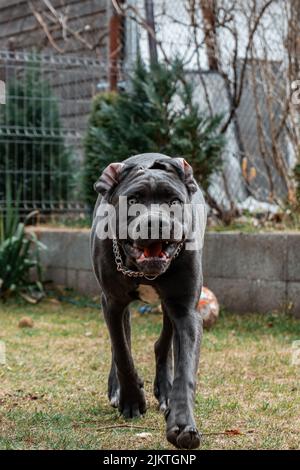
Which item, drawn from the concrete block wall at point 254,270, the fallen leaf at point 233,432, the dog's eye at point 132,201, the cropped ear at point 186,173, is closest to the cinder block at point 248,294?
the concrete block wall at point 254,270

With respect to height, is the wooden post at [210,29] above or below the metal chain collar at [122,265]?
above

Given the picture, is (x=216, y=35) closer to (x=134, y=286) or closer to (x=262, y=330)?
(x=262, y=330)

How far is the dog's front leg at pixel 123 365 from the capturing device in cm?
400

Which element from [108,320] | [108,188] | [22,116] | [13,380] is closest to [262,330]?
[13,380]

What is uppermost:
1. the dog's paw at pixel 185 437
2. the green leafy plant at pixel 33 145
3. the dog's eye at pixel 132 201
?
the green leafy plant at pixel 33 145

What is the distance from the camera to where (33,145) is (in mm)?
9266

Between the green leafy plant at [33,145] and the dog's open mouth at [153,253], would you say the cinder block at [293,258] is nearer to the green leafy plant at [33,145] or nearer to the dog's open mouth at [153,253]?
the green leafy plant at [33,145]

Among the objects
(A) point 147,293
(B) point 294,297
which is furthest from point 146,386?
(B) point 294,297

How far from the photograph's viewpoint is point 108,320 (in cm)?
403

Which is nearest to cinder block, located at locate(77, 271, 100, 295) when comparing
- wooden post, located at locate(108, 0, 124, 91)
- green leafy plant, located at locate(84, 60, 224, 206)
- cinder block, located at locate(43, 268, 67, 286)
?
cinder block, located at locate(43, 268, 67, 286)

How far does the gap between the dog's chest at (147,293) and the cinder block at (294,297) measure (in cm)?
309

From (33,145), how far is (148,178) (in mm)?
6071

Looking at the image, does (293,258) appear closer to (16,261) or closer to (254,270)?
(254,270)

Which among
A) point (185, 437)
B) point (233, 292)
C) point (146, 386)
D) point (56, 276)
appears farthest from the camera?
point (56, 276)
